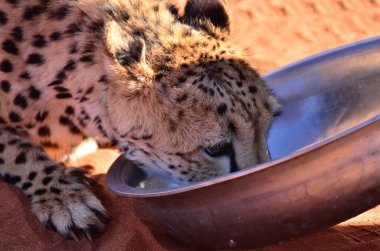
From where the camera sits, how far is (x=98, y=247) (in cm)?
240

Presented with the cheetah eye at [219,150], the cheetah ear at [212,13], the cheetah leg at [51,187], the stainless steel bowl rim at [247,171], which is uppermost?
the cheetah ear at [212,13]

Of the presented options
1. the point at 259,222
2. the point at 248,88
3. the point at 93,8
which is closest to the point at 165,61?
the point at 248,88

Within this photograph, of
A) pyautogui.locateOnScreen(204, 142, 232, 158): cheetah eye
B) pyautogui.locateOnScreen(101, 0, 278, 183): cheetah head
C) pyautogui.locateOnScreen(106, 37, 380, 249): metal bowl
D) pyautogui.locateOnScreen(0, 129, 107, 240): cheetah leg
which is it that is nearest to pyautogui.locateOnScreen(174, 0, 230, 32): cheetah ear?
pyautogui.locateOnScreen(101, 0, 278, 183): cheetah head

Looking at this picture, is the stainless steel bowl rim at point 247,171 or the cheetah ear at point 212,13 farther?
the cheetah ear at point 212,13

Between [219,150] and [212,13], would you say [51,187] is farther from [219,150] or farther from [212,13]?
[212,13]

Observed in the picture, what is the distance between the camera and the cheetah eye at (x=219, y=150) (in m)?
2.20

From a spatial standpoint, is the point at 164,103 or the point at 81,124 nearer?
the point at 164,103

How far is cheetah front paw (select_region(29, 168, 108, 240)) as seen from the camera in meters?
2.48

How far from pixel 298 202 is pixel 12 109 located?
56.1 inches

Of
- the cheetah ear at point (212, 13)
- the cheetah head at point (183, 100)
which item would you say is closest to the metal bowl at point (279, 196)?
the cheetah head at point (183, 100)

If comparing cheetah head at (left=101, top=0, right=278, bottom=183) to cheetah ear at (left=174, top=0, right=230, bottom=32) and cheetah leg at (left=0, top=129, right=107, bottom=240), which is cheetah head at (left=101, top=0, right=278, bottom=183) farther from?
cheetah leg at (left=0, top=129, right=107, bottom=240)

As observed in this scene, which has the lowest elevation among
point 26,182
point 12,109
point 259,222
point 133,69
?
point 26,182

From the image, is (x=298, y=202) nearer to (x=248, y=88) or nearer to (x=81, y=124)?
(x=248, y=88)

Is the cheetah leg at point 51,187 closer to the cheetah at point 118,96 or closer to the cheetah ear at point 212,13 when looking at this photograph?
the cheetah at point 118,96
